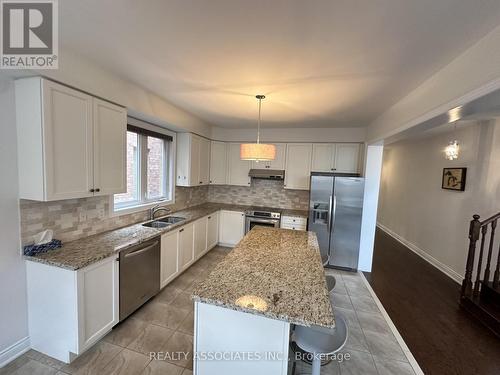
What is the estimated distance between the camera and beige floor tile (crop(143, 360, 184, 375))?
171 centimetres

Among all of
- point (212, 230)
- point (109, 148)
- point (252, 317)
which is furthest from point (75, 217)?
point (212, 230)

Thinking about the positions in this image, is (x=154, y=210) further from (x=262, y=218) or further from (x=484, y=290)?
(x=484, y=290)

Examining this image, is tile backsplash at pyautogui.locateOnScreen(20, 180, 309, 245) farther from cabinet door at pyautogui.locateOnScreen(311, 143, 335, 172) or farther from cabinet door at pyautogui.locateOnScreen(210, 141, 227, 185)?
cabinet door at pyautogui.locateOnScreen(311, 143, 335, 172)

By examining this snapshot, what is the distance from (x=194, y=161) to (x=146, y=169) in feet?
2.90

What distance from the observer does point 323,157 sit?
415 cm

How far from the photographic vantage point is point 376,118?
3299mm

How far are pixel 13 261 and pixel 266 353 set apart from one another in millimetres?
2094

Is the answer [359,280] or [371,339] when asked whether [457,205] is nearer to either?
[359,280]

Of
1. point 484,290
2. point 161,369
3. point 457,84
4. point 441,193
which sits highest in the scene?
point 457,84

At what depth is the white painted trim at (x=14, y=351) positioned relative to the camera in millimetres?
1699

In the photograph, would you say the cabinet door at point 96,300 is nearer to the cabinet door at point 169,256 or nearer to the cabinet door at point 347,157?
the cabinet door at point 169,256

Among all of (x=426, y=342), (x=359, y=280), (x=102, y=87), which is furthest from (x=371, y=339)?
(x=102, y=87)

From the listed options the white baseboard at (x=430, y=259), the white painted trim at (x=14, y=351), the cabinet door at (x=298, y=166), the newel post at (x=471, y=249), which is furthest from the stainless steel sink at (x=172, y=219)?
the white baseboard at (x=430, y=259)

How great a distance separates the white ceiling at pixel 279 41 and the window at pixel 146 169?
3.06 feet
